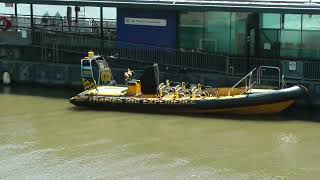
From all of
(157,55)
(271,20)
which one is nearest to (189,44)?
(157,55)

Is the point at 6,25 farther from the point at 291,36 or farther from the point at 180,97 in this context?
the point at 291,36

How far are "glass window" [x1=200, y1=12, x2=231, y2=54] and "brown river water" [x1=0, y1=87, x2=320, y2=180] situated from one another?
4511 mm

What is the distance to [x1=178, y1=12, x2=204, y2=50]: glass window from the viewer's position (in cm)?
2700

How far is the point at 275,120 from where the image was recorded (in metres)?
22.4

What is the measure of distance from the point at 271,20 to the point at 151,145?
9.25 metres

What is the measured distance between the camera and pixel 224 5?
25.3 metres

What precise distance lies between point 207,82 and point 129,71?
3126 mm

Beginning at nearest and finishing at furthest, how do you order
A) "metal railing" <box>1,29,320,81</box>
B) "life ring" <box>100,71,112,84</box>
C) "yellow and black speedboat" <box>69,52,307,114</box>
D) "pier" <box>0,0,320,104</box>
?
"yellow and black speedboat" <box>69,52,307,114</box>
"pier" <box>0,0,320,104</box>
"metal railing" <box>1,29,320,81</box>
"life ring" <box>100,71,112,84</box>

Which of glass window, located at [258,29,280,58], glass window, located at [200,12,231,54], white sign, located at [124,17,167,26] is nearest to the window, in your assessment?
glass window, located at [200,12,231,54]

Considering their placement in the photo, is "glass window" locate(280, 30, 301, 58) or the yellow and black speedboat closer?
the yellow and black speedboat

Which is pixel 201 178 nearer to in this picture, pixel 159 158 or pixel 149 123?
pixel 159 158

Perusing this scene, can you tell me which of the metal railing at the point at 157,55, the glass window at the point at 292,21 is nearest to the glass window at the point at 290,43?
the glass window at the point at 292,21

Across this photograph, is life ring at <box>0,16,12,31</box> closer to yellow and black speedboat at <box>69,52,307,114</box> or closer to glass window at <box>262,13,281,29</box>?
yellow and black speedboat at <box>69,52,307,114</box>

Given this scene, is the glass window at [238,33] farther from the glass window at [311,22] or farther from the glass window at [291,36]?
the glass window at [311,22]
